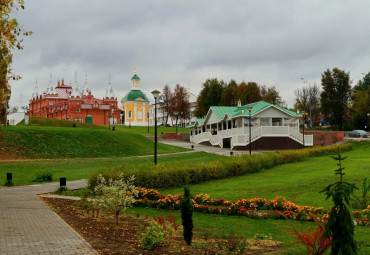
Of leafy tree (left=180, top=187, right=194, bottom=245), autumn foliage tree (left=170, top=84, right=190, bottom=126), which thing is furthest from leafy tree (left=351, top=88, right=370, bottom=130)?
leafy tree (left=180, top=187, right=194, bottom=245)

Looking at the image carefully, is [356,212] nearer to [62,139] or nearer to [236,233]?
[236,233]

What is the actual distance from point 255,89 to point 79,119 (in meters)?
41.9

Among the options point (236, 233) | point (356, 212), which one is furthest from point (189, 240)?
point (356, 212)

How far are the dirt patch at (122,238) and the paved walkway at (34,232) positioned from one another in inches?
12.9

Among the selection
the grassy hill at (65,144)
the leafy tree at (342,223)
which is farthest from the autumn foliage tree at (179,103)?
the leafy tree at (342,223)

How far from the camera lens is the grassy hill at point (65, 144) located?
4025cm

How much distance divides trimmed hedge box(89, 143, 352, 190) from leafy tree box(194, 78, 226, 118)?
206 ft

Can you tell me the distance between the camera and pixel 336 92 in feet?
243

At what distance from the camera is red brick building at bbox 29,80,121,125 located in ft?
309

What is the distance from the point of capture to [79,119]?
9394 cm

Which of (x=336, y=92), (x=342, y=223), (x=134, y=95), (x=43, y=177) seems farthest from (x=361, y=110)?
(x=342, y=223)

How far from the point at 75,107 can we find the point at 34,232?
286 ft

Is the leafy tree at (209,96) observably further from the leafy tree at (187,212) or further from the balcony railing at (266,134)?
the leafy tree at (187,212)

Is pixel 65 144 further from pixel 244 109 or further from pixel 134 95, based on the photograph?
pixel 134 95
